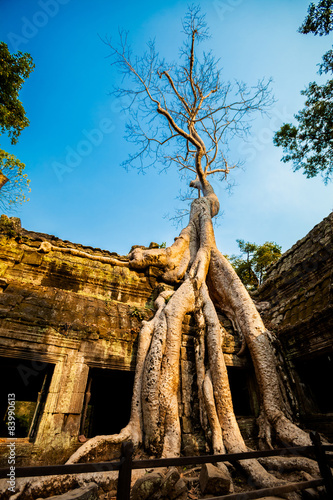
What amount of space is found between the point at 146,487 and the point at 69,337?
6.50 ft

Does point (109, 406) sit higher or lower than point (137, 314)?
lower

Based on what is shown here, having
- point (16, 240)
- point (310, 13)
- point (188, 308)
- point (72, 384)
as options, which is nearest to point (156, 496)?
point (72, 384)

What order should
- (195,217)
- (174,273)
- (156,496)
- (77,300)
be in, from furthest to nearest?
(195,217) < (174,273) < (77,300) < (156,496)

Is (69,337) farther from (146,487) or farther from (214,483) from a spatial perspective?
(214,483)

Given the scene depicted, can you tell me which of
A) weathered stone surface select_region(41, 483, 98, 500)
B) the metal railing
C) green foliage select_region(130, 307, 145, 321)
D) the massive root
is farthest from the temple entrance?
weathered stone surface select_region(41, 483, 98, 500)

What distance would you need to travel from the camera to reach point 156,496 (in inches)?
84.7

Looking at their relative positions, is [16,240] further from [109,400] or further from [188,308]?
[109,400]

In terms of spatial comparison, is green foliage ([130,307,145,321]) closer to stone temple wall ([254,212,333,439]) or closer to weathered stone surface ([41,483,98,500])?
weathered stone surface ([41,483,98,500])

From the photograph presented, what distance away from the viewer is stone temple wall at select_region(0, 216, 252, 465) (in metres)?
3.06

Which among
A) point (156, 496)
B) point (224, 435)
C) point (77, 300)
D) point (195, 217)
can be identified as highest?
point (195, 217)

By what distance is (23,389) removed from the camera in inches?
215

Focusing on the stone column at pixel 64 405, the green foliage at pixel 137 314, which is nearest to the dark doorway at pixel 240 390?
the green foliage at pixel 137 314

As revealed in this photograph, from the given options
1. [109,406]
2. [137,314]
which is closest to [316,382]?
[137,314]

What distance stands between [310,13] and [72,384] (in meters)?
8.83
